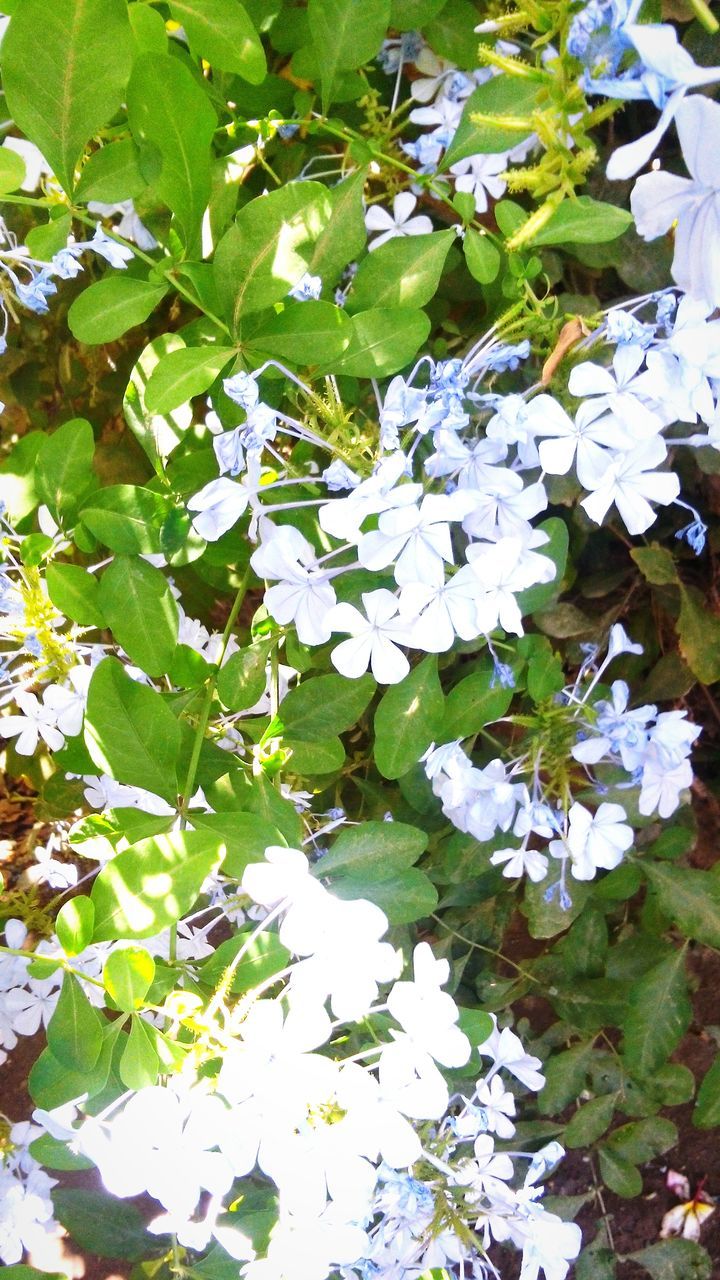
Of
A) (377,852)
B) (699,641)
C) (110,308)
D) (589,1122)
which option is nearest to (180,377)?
(110,308)

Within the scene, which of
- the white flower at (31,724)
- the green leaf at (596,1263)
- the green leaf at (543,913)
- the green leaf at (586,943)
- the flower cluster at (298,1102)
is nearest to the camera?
the flower cluster at (298,1102)

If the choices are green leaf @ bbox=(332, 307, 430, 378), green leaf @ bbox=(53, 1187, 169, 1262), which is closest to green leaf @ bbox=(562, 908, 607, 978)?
green leaf @ bbox=(53, 1187, 169, 1262)

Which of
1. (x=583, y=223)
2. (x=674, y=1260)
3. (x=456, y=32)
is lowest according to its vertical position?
(x=674, y=1260)

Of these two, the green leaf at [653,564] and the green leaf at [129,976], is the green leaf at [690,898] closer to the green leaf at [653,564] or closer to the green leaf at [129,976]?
the green leaf at [653,564]

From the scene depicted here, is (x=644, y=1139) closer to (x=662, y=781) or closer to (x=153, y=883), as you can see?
(x=662, y=781)

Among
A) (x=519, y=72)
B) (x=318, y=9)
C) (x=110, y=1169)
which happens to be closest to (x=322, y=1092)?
(x=110, y=1169)

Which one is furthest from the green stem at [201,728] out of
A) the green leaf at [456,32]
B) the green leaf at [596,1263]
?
the green leaf at [596,1263]
